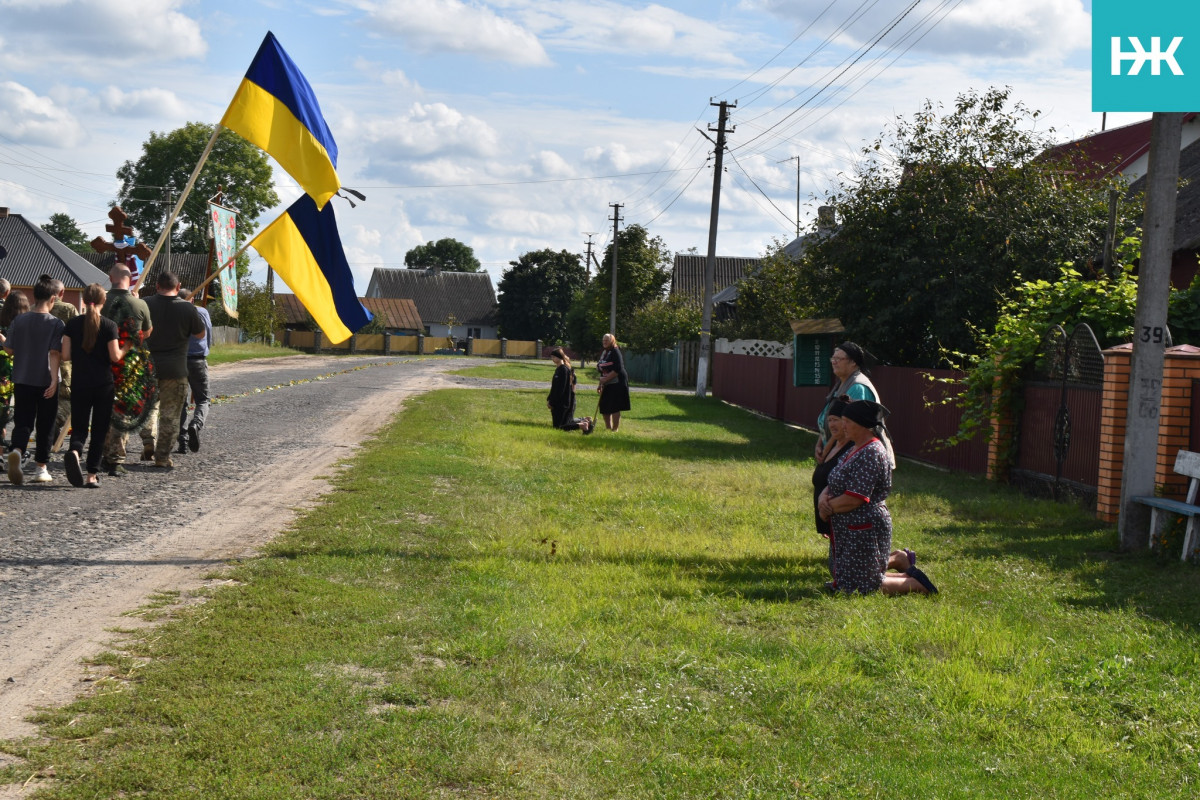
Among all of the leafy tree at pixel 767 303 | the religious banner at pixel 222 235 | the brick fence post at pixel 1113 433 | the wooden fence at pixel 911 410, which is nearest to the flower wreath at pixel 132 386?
the religious banner at pixel 222 235

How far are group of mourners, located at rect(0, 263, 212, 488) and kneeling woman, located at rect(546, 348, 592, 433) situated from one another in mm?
7981

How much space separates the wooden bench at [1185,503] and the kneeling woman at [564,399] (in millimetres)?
10902

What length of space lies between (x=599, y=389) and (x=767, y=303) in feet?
55.7

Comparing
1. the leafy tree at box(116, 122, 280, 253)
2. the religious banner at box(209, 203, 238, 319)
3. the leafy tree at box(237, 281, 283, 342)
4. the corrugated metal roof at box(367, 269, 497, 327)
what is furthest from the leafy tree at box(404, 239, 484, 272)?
the religious banner at box(209, 203, 238, 319)

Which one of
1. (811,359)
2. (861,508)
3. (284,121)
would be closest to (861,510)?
(861,508)

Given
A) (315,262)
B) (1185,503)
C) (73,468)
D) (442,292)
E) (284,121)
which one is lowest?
(73,468)

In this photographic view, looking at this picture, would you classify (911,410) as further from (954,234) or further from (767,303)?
(767,303)

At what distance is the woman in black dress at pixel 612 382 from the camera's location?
1919cm

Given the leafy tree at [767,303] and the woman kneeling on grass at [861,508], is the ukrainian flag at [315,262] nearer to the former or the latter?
the woman kneeling on grass at [861,508]

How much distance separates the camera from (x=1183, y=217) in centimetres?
1819

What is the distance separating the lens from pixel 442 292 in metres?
112

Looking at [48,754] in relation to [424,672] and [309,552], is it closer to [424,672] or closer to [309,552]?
[424,672]

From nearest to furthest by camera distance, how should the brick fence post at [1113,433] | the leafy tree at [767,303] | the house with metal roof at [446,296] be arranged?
the brick fence post at [1113,433], the leafy tree at [767,303], the house with metal roof at [446,296]

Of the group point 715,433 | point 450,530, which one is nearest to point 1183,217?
point 715,433
